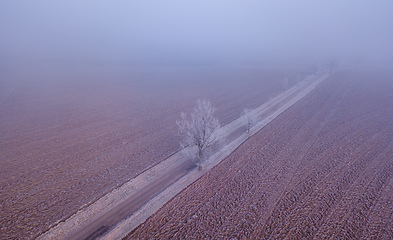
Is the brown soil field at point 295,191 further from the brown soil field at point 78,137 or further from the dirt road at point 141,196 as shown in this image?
the brown soil field at point 78,137

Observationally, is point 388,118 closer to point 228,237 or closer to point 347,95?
point 347,95

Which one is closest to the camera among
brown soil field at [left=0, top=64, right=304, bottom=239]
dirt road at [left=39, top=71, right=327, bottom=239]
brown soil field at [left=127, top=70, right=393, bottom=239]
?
brown soil field at [left=127, top=70, right=393, bottom=239]

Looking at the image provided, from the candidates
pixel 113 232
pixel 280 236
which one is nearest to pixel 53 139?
pixel 113 232

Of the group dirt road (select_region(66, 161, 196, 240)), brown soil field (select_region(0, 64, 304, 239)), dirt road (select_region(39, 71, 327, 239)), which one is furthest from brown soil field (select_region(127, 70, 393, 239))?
brown soil field (select_region(0, 64, 304, 239))

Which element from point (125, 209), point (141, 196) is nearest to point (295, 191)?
point (141, 196)

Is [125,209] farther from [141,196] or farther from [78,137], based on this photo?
[78,137]

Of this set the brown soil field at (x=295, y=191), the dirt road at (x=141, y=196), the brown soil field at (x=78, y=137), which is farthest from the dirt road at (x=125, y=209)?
the brown soil field at (x=78, y=137)

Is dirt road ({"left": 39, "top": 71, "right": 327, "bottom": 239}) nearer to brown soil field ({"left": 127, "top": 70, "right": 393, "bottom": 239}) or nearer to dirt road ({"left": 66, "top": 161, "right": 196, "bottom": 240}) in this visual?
dirt road ({"left": 66, "top": 161, "right": 196, "bottom": 240})
